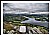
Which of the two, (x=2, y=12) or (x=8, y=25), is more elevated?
(x=2, y=12)

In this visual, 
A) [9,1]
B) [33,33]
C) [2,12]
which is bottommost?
[33,33]

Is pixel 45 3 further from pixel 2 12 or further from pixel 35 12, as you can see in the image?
pixel 2 12

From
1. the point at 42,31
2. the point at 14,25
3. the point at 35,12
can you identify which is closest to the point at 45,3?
the point at 35,12

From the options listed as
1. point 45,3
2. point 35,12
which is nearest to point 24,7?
point 35,12

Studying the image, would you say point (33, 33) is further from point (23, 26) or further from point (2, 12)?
point (2, 12)

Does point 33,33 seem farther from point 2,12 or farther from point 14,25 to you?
point 2,12

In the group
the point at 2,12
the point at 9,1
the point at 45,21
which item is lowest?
the point at 45,21

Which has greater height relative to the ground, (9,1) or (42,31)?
(9,1)
